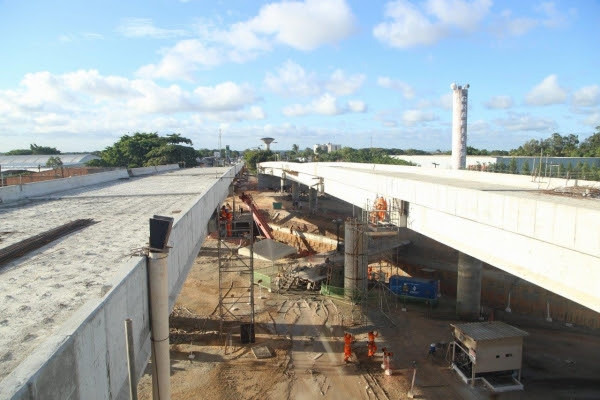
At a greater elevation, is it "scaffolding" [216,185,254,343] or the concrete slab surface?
the concrete slab surface

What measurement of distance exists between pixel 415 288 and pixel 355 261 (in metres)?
4.40

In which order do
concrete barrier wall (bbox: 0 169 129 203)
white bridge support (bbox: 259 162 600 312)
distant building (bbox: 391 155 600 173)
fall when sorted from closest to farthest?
white bridge support (bbox: 259 162 600 312), concrete barrier wall (bbox: 0 169 129 203), distant building (bbox: 391 155 600 173)

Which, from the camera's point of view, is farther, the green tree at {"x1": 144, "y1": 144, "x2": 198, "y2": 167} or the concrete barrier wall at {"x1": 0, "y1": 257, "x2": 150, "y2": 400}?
the green tree at {"x1": 144, "y1": 144, "x2": 198, "y2": 167}

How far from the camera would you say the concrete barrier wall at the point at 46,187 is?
17.9 m

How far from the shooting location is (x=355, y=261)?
1004 inches

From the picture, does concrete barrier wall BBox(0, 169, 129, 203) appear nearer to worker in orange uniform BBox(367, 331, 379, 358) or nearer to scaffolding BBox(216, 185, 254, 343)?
scaffolding BBox(216, 185, 254, 343)

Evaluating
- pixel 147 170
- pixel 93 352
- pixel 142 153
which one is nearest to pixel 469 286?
pixel 93 352

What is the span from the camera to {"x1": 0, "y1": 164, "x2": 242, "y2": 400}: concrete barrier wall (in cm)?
343

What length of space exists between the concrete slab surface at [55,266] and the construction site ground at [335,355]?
23.1ft

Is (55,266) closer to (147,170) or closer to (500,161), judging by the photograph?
(147,170)

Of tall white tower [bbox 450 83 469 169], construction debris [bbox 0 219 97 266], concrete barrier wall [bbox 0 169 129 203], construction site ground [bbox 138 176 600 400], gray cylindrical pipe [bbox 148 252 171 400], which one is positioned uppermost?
tall white tower [bbox 450 83 469 169]

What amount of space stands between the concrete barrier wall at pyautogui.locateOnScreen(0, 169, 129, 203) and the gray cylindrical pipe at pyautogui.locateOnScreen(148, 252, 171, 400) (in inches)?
580

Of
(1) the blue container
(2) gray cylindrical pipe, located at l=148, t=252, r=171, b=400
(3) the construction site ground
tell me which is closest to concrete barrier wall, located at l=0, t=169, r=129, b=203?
(3) the construction site ground

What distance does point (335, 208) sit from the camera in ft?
195
